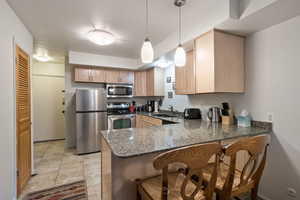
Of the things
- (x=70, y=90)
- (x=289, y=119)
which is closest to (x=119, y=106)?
(x=70, y=90)

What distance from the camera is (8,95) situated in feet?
5.57

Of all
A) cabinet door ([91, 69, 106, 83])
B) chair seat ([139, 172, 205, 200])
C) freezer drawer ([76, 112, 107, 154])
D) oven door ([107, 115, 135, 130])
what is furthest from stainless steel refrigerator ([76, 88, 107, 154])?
chair seat ([139, 172, 205, 200])

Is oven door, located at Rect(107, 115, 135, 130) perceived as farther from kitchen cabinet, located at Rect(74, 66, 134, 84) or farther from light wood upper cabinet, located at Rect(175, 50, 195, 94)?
light wood upper cabinet, located at Rect(175, 50, 195, 94)

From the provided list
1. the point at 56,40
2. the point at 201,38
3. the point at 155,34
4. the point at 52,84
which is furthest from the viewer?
the point at 52,84

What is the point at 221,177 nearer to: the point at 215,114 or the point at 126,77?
the point at 215,114

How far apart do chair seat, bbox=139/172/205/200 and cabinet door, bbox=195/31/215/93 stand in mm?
1241

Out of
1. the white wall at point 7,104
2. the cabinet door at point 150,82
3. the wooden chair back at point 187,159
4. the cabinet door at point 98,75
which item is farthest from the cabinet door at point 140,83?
the wooden chair back at point 187,159

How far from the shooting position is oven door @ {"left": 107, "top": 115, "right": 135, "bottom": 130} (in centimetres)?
376

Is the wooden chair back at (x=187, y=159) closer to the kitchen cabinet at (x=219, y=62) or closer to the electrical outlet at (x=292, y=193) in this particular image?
the kitchen cabinet at (x=219, y=62)

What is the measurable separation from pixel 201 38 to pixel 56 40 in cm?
272

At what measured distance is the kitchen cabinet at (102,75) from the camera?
3.76 metres

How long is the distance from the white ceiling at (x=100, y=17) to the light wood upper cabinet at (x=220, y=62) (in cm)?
33

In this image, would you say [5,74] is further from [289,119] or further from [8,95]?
[289,119]

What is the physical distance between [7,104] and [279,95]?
3.17 meters
